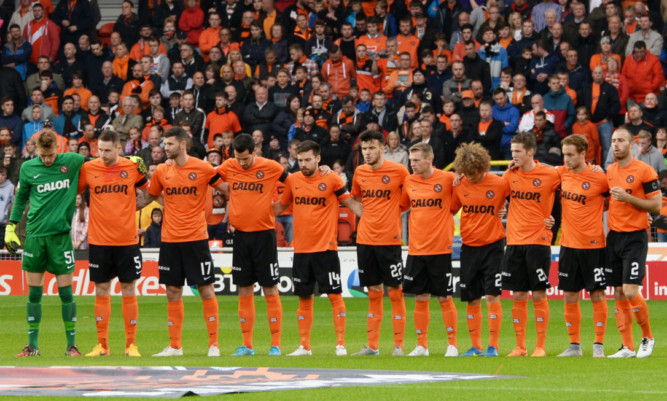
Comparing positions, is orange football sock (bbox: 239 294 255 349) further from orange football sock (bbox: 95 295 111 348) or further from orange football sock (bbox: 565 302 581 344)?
orange football sock (bbox: 565 302 581 344)

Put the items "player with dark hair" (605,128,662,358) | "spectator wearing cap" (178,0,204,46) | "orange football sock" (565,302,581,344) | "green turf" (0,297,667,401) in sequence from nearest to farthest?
"green turf" (0,297,667,401)
"player with dark hair" (605,128,662,358)
"orange football sock" (565,302,581,344)
"spectator wearing cap" (178,0,204,46)

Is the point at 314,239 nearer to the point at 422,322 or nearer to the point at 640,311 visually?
the point at 422,322

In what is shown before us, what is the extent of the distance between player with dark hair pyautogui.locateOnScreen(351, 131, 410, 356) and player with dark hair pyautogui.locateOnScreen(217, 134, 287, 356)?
1.05 metres

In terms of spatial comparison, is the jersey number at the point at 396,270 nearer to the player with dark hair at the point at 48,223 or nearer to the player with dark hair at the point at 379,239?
the player with dark hair at the point at 379,239

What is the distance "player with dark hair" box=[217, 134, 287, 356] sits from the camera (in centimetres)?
1387

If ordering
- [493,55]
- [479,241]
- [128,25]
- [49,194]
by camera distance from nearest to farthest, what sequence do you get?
[479,241] → [49,194] → [493,55] → [128,25]

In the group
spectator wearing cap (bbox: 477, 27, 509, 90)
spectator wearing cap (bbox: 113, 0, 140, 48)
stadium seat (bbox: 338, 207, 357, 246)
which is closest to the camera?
stadium seat (bbox: 338, 207, 357, 246)

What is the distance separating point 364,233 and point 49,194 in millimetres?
3707

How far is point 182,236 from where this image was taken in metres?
13.8

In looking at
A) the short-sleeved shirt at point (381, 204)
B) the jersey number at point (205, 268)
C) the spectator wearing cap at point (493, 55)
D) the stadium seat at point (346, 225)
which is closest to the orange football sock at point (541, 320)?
the short-sleeved shirt at point (381, 204)

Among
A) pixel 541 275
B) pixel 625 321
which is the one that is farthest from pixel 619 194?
pixel 625 321

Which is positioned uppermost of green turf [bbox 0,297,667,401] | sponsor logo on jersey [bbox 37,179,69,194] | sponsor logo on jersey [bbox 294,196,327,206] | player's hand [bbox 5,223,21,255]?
sponsor logo on jersey [bbox 37,179,69,194]

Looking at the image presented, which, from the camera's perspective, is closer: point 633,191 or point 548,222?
point 633,191

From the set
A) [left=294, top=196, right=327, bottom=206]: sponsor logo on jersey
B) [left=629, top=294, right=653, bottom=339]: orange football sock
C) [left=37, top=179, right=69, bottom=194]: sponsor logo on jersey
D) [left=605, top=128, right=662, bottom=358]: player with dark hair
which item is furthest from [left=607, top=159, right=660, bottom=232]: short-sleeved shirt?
[left=37, top=179, right=69, bottom=194]: sponsor logo on jersey
